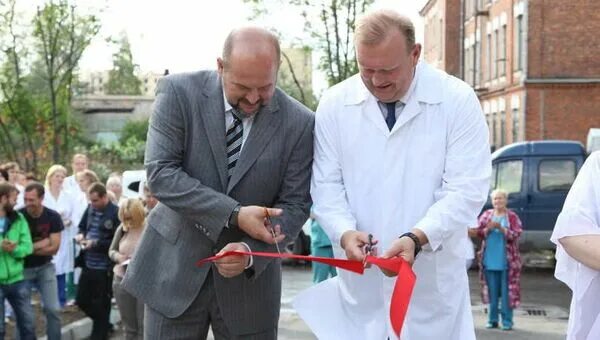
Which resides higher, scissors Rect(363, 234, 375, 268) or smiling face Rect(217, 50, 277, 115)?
smiling face Rect(217, 50, 277, 115)

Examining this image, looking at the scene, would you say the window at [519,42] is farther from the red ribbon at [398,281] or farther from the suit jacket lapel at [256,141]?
the red ribbon at [398,281]

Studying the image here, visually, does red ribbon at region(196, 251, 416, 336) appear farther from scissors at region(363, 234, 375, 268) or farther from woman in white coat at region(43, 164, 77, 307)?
woman in white coat at region(43, 164, 77, 307)

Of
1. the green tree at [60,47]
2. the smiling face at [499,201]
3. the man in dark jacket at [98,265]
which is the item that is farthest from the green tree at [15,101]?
the smiling face at [499,201]

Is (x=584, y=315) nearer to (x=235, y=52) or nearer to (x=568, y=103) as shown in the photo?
(x=235, y=52)

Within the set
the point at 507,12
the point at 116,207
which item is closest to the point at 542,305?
the point at 116,207

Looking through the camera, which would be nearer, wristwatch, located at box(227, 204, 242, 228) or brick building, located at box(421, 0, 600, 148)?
wristwatch, located at box(227, 204, 242, 228)

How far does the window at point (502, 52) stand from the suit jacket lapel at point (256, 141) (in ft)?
121

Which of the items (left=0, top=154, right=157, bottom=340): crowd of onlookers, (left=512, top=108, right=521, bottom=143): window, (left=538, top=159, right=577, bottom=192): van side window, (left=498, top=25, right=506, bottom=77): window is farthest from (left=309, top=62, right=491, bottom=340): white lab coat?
(left=498, top=25, right=506, bottom=77): window

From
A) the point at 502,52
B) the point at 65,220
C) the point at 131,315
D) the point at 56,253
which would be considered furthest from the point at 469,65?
the point at 131,315

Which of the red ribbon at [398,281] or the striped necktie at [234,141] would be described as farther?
the striped necktie at [234,141]

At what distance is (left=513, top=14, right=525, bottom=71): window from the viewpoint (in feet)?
121

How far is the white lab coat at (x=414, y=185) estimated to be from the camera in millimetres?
4027

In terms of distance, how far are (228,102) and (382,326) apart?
1108mm

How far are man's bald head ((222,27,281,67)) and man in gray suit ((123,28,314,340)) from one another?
13 mm
